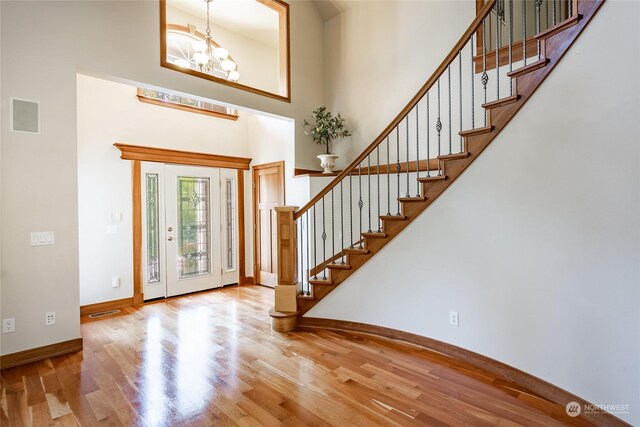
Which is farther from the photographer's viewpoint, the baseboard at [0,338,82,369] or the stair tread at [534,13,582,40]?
the baseboard at [0,338,82,369]

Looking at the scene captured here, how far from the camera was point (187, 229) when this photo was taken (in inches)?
201

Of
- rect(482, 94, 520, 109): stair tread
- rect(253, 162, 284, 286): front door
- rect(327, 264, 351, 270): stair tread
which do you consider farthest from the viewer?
rect(253, 162, 284, 286): front door

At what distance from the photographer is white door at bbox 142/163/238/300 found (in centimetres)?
473

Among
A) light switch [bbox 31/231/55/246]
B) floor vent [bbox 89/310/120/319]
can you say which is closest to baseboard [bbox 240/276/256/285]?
floor vent [bbox 89/310/120/319]

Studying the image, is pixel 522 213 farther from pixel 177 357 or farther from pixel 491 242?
pixel 177 357

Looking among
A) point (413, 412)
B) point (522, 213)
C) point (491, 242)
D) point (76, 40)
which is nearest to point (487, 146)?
point (522, 213)

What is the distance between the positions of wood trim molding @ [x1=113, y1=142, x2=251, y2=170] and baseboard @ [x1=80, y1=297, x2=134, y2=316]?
200 cm

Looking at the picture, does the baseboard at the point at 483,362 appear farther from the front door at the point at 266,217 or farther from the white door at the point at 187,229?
the white door at the point at 187,229

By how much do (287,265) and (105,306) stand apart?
2.72 meters

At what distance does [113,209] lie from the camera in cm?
435

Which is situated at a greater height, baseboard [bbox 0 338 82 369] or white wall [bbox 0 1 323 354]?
white wall [bbox 0 1 323 354]

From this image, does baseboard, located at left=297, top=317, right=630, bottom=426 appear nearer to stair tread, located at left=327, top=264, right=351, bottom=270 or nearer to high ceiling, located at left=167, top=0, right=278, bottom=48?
stair tread, located at left=327, top=264, right=351, bottom=270

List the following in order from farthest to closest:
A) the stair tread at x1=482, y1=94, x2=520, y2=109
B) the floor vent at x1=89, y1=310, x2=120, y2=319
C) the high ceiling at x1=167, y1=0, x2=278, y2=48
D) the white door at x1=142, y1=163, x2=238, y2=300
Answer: the high ceiling at x1=167, y1=0, x2=278, y2=48 → the white door at x1=142, y1=163, x2=238, y2=300 → the floor vent at x1=89, y1=310, x2=120, y2=319 → the stair tread at x1=482, y1=94, x2=520, y2=109

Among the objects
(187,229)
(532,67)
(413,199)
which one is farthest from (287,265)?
(532,67)
